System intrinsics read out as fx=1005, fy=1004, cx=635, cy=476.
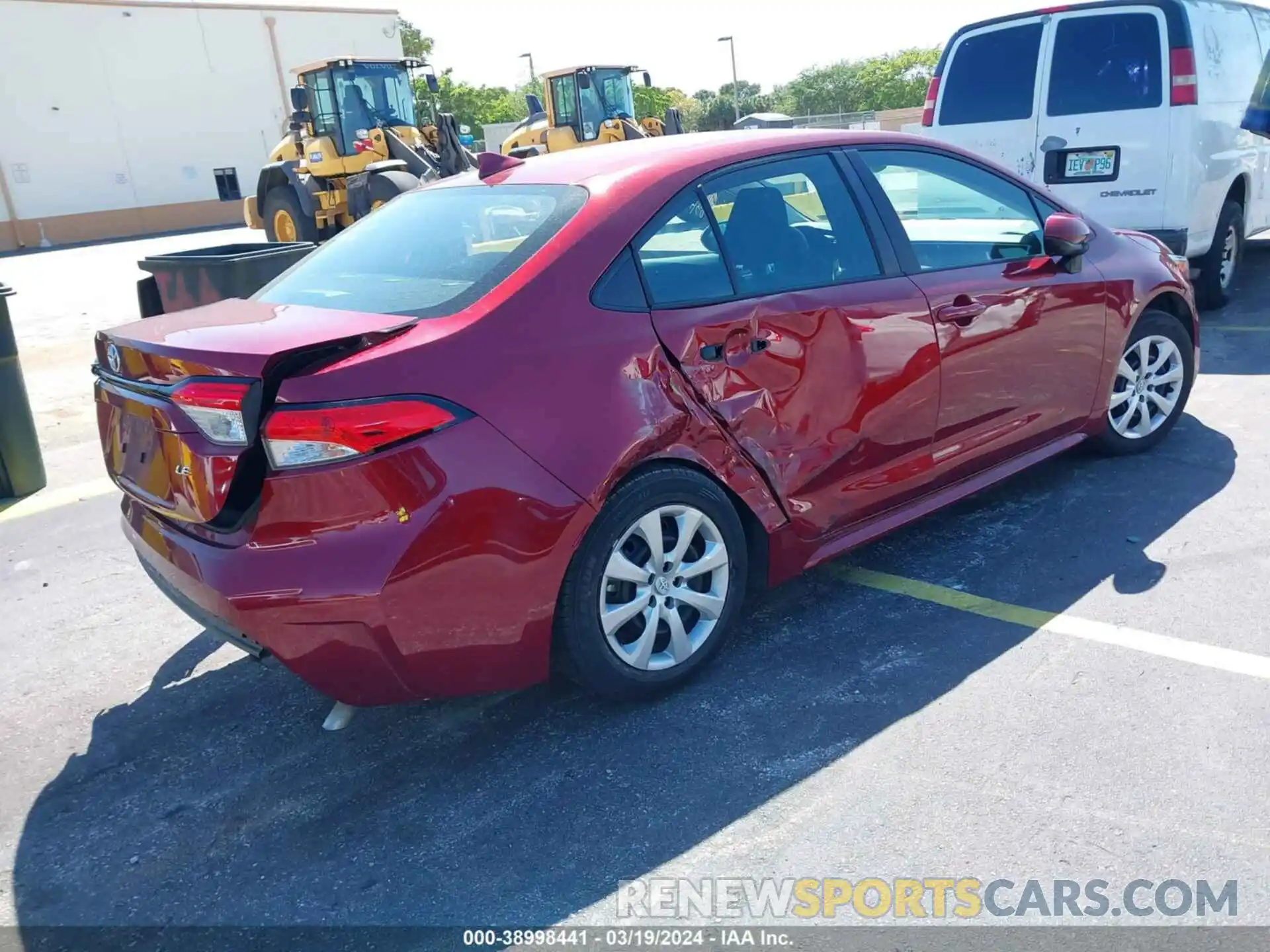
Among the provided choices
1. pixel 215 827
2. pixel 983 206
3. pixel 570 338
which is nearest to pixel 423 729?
pixel 215 827

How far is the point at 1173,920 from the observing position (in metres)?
2.22

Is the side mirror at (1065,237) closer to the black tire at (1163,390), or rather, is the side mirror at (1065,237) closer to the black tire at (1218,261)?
the black tire at (1163,390)

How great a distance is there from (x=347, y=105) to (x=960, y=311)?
15732 millimetres

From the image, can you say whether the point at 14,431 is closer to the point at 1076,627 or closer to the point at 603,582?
the point at 603,582

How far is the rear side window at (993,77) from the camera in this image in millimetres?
7387

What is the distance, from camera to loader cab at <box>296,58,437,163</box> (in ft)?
55.4

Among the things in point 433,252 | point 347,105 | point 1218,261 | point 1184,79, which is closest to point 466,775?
point 433,252

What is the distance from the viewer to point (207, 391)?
2.58m

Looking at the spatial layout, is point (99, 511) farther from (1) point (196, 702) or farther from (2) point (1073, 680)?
(2) point (1073, 680)

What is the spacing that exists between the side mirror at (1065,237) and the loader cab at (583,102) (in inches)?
717

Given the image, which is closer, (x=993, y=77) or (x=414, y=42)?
(x=993, y=77)

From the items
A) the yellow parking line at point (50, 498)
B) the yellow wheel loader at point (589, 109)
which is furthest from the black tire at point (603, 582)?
the yellow wheel loader at point (589, 109)

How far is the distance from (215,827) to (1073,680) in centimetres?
255

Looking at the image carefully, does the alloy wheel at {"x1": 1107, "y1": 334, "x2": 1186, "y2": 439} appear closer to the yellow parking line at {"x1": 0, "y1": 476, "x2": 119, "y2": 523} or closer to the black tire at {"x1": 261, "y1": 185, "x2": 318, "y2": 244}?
the yellow parking line at {"x1": 0, "y1": 476, "x2": 119, "y2": 523}
